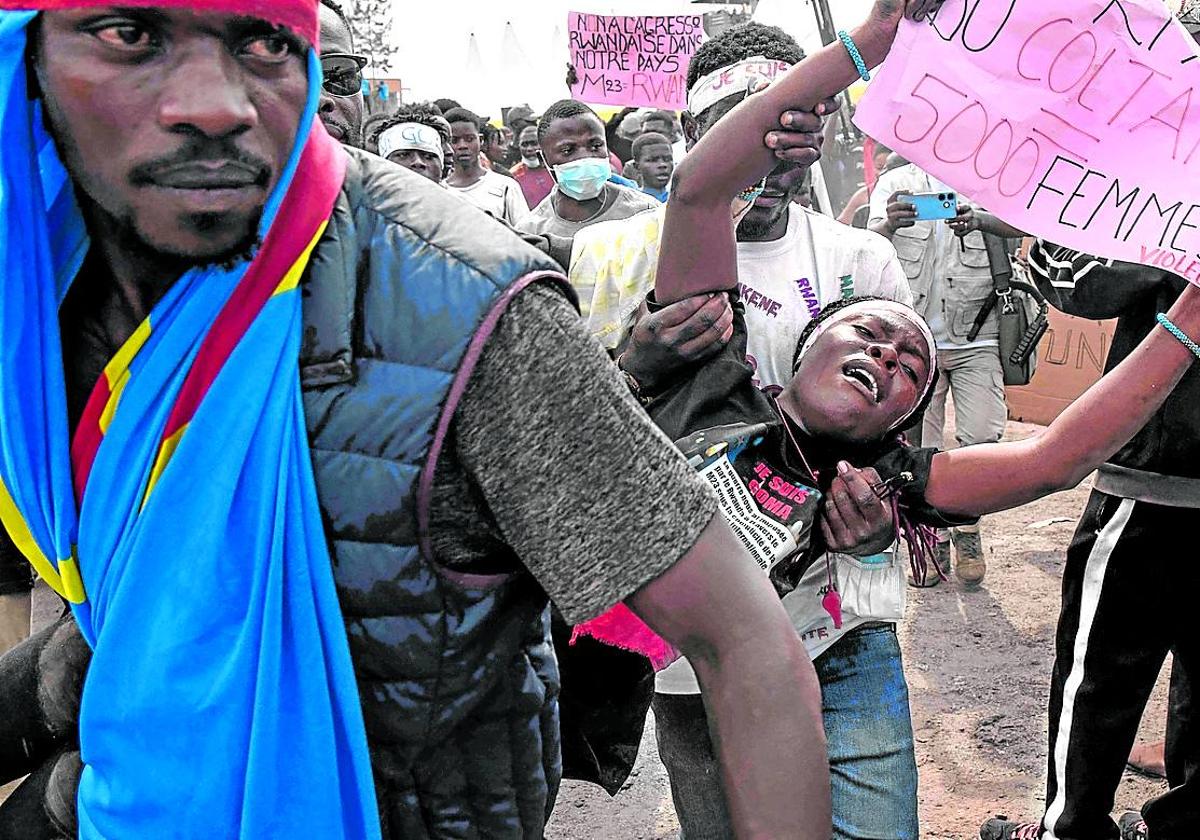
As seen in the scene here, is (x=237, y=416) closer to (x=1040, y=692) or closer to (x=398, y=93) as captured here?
(x=1040, y=692)

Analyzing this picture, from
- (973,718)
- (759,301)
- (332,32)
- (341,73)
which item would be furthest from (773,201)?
(973,718)

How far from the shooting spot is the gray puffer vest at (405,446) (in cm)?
124

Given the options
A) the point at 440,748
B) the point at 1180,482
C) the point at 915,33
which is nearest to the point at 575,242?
the point at 915,33

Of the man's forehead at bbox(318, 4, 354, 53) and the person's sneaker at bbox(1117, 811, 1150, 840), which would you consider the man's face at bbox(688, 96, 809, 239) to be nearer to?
the man's forehead at bbox(318, 4, 354, 53)

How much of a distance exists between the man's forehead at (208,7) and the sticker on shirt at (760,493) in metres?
1.20

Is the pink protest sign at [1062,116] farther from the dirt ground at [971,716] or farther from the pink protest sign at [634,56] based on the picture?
the pink protest sign at [634,56]

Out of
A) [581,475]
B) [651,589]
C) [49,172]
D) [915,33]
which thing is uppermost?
[915,33]

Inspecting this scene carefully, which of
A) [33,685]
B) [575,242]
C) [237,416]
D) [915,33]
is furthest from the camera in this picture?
[575,242]

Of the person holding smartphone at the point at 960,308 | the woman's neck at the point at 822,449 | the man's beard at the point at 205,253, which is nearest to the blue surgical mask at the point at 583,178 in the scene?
the person holding smartphone at the point at 960,308

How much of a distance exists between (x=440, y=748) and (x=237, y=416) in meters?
0.47

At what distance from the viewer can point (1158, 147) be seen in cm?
212

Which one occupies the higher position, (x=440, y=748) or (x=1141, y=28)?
(x=1141, y=28)

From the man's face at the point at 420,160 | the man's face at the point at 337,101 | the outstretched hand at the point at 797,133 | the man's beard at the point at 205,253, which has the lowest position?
the man's face at the point at 420,160

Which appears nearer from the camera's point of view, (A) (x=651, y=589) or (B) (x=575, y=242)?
(A) (x=651, y=589)
